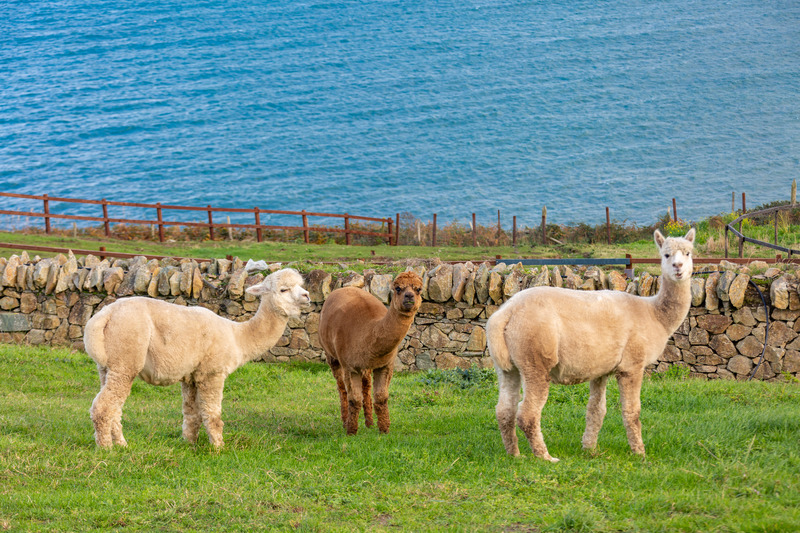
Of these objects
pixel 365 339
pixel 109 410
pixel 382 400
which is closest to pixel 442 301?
pixel 382 400

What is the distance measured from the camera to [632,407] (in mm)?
6402

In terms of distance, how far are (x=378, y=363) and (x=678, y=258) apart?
3.33 metres

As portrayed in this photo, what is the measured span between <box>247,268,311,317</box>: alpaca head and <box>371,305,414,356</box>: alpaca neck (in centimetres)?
81

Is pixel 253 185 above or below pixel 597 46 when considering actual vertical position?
below

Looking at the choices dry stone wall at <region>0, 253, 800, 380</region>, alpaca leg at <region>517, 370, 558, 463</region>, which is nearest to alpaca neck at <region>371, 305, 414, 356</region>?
alpaca leg at <region>517, 370, 558, 463</region>

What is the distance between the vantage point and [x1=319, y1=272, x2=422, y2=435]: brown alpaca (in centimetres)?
726

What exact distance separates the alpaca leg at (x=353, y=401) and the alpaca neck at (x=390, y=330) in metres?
0.63

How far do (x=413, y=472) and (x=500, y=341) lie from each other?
4.48ft

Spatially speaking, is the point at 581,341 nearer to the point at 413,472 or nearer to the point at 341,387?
the point at 413,472

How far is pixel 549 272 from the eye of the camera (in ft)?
40.2

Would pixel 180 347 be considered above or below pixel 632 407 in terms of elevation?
above

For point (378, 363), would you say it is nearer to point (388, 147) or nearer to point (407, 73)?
point (388, 147)

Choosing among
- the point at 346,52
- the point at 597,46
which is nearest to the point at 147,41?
the point at 346,52

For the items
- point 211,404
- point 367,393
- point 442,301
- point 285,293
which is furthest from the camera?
point 442,301
